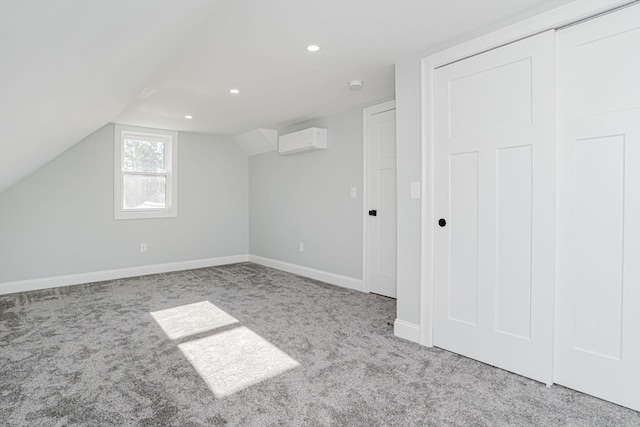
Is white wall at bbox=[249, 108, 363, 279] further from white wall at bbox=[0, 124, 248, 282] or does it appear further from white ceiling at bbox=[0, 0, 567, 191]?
white ceiling at bbox=[0, 0, 567, 191]

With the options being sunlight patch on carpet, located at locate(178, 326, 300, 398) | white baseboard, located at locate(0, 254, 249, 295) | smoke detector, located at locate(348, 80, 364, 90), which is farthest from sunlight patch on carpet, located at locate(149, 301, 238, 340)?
smoke detector, located at locate(348, 80, 364, 90)

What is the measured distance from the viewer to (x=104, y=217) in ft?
15.3

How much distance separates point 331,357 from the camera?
7.55ft

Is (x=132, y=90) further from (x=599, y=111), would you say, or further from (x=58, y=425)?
(x=599, y=111)

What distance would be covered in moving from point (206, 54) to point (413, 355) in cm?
258

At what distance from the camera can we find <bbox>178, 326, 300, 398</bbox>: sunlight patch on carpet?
199 centimetres

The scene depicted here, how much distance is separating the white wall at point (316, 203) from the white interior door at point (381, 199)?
14 cm

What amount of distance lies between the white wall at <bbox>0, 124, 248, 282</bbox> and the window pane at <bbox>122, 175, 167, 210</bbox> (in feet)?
0.70

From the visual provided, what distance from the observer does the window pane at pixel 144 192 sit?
4914 mm

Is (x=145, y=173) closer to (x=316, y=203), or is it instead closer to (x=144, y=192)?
(x=144, y=192)

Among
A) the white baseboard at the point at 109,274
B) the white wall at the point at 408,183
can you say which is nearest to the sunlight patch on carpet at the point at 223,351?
the white wall at the point at 408,183

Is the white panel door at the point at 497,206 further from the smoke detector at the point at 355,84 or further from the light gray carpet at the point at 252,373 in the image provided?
the smoke detector at the point at 355,84

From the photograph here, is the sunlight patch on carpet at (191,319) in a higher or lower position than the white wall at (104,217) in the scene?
lower

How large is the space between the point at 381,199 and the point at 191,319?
2283 mm
